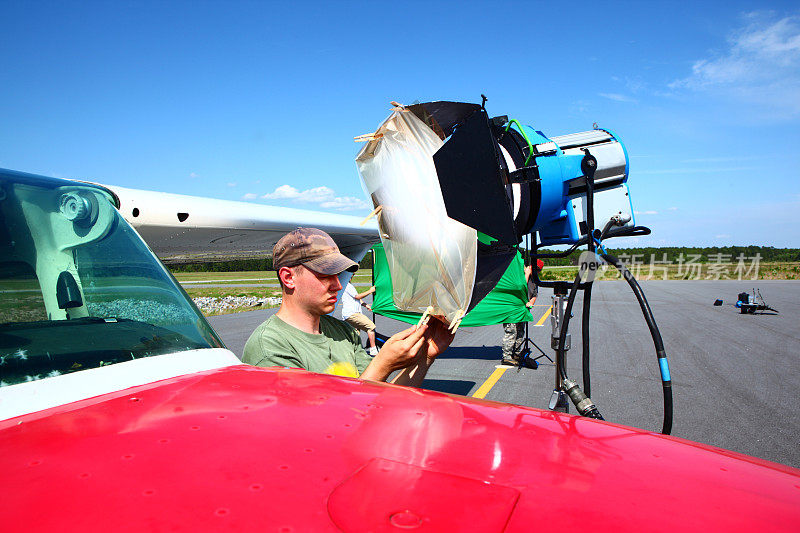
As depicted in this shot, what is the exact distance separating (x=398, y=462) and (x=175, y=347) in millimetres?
997

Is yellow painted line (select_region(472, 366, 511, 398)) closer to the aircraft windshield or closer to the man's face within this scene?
the man's face

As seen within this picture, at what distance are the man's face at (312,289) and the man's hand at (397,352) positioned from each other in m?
0.60

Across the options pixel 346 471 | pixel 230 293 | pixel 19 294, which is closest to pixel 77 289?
pixel 19 294

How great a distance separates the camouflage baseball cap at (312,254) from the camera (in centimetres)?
276

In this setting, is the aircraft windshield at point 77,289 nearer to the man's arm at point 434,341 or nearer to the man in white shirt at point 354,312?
the man's arm at point 434,341

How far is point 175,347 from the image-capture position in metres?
1.76

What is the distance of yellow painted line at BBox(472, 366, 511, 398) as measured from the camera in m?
6.78

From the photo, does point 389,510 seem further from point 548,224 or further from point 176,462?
point 548,224

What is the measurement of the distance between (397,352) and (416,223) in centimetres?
57

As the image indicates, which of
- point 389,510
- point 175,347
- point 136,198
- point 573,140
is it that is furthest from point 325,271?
point 136,198

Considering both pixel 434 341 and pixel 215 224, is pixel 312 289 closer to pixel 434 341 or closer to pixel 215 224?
pixel 434 341

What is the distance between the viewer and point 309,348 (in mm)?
2742

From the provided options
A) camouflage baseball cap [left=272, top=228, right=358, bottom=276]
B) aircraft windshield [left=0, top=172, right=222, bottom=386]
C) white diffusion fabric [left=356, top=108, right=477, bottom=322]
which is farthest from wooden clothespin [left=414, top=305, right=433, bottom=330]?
aircraft windshield [left=0, top=172, right=222, bottom=386]

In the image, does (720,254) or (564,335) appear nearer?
(564,335)
